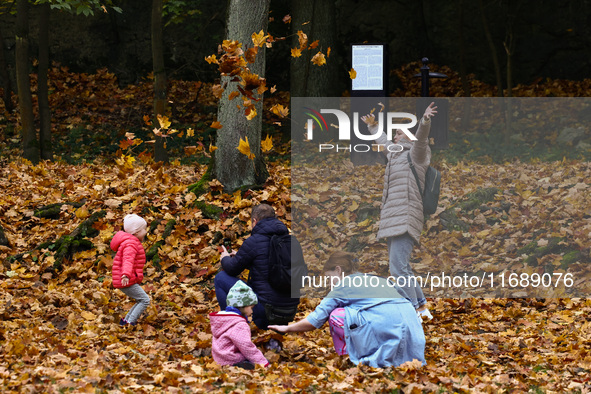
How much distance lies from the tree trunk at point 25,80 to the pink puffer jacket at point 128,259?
7.97 m

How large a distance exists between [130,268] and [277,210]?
9.76ft

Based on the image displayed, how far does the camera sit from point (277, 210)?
9852mm

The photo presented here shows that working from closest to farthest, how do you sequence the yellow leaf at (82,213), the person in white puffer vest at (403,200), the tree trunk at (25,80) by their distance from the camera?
the person in white puffer vest at (403,200), the yellow leaf at (82,213), the tree trunk at (25,80)

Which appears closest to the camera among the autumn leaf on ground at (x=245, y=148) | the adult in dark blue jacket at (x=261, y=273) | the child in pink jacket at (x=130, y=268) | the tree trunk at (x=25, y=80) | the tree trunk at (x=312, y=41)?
the adult in dark blue jacket at (x=261, y=273)

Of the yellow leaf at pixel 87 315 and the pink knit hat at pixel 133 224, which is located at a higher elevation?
the pink knit hat at pixel 133 224

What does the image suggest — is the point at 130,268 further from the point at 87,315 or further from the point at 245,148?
the point at 245,148

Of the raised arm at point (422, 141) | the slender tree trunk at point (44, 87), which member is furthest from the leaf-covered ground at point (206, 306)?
the slender tree trunk at point (44, 87)

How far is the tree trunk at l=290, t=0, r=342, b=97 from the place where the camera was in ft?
52.3

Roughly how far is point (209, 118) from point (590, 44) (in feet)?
34.8

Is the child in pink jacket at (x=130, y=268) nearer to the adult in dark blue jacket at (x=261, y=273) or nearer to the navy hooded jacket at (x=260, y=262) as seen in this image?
the adult in dark blue jacket at (x=261, y=273)

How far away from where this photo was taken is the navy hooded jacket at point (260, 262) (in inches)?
265

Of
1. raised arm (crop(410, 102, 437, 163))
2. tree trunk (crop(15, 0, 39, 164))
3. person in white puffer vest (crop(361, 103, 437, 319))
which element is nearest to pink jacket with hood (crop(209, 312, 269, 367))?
person in white puffer vest (crop(361, 103, 437, 319))

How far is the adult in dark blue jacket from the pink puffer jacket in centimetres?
105

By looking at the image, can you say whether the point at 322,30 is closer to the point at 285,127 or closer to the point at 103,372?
the point at 285,127
